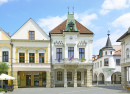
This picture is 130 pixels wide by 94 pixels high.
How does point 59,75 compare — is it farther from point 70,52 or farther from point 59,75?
point 70,52

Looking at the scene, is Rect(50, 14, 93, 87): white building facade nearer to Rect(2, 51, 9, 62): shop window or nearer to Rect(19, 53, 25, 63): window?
Rect(19, 53, 25, 63): window

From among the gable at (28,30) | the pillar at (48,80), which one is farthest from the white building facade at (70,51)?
the gable at (28,30)

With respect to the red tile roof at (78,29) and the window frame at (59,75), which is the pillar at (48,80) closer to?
the window frame at (59,75)

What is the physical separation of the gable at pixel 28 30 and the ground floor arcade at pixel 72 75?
5.95 metres

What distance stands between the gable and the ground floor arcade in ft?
19.5

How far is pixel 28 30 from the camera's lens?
3631 centimetres

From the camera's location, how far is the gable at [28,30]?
36.0 metres

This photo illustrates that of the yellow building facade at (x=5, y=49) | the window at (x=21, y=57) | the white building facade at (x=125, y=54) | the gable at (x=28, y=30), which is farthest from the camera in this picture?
the gable at (x=28, y=30)

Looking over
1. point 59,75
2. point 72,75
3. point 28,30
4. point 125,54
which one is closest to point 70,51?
point 72,75

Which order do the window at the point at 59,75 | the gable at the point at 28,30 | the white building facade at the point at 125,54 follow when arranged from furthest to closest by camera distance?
the window at the point at 59,75, the gable at the point at 28,30, the white building facade at the point at 125,54

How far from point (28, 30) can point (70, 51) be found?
27.5ft

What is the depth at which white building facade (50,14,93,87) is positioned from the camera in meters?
36.1

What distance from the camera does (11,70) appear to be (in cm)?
3506

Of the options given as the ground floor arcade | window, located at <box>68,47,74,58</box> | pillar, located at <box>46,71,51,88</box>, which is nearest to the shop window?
pillar, located at <box>46,71,51,88</box>
